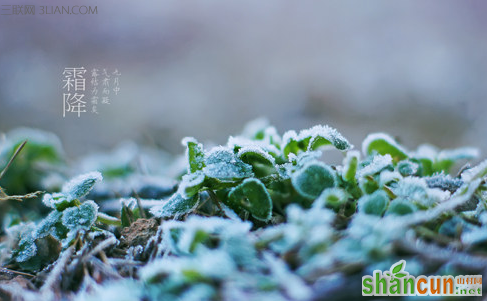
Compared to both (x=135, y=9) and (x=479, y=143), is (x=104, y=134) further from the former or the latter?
(x=479, y=143)

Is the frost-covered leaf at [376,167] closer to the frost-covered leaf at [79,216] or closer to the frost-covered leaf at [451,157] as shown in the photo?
the frost-covered leaf at [451,157]

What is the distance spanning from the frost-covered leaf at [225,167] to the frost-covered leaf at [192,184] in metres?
0.01

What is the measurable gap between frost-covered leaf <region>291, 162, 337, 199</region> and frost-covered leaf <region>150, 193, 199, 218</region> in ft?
Result: 0.49

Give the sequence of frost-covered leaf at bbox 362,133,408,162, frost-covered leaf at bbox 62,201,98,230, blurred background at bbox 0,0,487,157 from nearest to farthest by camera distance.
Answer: frost-covered leaf at bbox 62,201,98,230
frost-covered leaf at bbox 362,133,408,162
blurred background at bbox 0,0,487,157

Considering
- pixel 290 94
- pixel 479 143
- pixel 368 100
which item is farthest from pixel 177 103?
pixel 479 143

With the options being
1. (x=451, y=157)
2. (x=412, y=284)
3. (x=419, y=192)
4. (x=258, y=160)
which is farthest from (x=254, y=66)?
(x=412, y=284)

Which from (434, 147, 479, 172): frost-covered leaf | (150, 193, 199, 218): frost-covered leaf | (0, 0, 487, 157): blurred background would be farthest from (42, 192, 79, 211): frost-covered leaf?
(0, 0, 487, 157): blurred background

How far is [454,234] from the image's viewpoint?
494mm

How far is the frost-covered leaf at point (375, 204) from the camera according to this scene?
Result: 1.63 feet

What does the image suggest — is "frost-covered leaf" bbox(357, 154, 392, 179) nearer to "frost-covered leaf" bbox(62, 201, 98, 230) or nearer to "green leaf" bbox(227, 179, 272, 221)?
"green leaf" bbox(227, 179, 272, 221)

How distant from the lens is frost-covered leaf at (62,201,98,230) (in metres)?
0.62

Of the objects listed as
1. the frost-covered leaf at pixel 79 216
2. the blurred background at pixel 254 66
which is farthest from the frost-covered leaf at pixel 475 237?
the blurred background at pixel 254 66

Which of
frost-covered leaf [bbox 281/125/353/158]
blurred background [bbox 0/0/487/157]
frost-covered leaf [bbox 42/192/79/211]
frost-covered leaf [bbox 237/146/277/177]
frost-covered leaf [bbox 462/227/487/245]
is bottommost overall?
frost-covered leaf [bbox 462/227/487/245]

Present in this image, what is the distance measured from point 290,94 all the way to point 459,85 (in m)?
1.16
